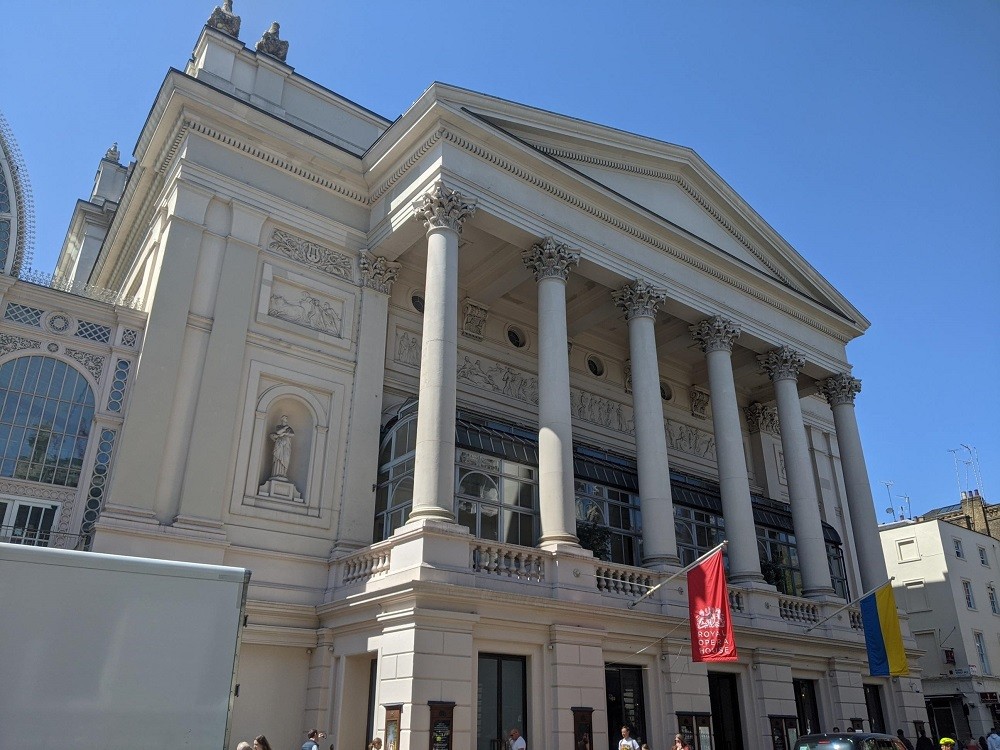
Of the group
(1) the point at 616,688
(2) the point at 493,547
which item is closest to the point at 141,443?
(2) the point at 493,547

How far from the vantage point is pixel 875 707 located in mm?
23062

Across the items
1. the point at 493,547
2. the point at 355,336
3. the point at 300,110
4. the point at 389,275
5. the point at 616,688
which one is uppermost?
the point at 300,110

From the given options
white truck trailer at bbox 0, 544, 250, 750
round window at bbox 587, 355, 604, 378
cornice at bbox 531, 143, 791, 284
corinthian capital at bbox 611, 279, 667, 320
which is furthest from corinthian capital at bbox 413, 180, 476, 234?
white truck trailer at bbox 0, 544, 250, 750

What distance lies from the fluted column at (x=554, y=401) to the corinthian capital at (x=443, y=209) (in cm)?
239

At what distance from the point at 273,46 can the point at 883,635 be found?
23.0m

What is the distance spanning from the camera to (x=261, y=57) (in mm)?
22047

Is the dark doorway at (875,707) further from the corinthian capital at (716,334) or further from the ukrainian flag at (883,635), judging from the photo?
the corinthian capital at (716,334)

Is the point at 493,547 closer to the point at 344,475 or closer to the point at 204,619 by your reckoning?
the point at 344,475

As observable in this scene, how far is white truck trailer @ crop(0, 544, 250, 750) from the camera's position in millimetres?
7613

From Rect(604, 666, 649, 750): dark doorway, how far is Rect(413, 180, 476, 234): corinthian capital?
10.6 metres

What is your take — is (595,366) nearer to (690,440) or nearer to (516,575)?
(690,440)

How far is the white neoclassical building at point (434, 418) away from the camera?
51.0 ft

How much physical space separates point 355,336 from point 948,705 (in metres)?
35.1

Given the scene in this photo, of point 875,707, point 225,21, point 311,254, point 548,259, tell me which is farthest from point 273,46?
point 875,707
